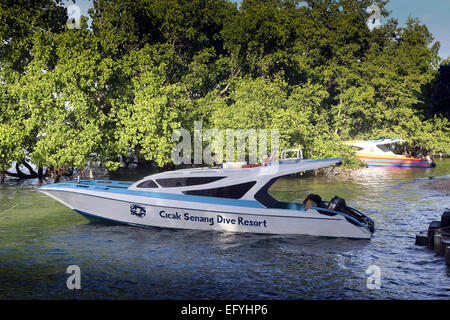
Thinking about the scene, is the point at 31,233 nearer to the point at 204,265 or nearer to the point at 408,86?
the point at 204,265

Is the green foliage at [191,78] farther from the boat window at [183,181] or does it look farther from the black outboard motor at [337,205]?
the boat window at [183,181]

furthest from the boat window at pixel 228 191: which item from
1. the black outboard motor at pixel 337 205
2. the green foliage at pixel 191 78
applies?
the green foliage at pixel 191 78

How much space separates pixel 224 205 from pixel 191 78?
2499 cm

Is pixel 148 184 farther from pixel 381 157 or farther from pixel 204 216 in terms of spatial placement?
pixel 381 157

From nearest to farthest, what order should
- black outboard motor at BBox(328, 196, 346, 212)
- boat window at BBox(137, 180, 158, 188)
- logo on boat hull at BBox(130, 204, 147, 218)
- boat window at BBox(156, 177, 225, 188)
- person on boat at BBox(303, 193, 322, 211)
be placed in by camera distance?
black outboard motor at BBox(328, 196, 346, 212) < person on boat at BBox(303, 193, 322, 211) < boat window at BBox(156, 177, 225, 188) < logo on boat hull at BBox(130, 204, 147, 218) < boat window at BBox(137, 180, 158, 188)

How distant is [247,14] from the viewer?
1591 inches

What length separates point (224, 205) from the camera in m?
17.0

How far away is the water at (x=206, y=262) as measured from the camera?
472 inches

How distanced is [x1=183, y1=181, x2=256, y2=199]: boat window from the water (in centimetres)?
148

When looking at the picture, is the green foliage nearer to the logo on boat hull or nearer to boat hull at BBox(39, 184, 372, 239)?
boat hull at BBox(39, 184, 372, 239)

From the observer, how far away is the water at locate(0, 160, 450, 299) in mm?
12000

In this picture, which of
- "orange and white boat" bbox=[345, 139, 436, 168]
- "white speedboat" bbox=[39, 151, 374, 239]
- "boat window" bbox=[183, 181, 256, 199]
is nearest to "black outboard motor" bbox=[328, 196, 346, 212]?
"white speedboat" bbox=[39, 151, 374, 239]

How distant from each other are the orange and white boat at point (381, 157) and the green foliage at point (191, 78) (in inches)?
101

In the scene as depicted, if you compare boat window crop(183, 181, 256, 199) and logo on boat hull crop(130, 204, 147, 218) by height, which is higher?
boat window crop(183, 181, 256, 199)
